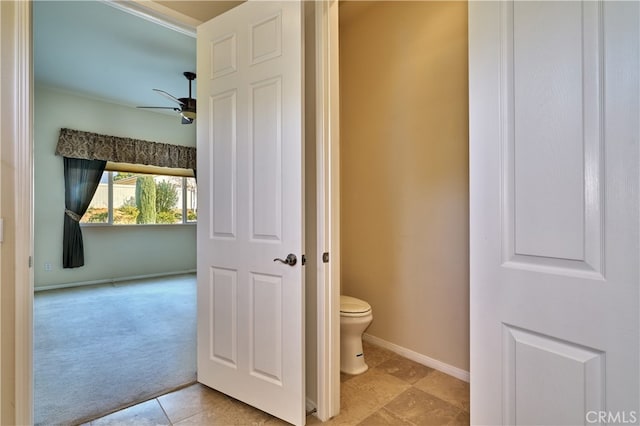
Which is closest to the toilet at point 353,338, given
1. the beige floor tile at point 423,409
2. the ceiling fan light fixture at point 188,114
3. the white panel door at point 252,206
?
the beige floor tile at point 423,409

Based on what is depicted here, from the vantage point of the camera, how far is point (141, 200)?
18.2ft

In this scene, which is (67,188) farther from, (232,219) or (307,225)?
(307,225)

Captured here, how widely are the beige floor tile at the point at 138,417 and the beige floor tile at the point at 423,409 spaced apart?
1.31m

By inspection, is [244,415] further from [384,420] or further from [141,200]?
[141,200]

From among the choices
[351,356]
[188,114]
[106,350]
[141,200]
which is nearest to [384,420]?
[351,356]

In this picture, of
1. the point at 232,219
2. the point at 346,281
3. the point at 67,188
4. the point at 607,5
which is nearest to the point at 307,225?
the point at 232,219

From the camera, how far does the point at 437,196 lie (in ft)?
7.52

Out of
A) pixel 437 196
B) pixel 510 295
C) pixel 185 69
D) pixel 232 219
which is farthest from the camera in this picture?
pixel 185 69

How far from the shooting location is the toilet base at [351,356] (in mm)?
2242

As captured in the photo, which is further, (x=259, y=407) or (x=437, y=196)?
(x=437, y=196)

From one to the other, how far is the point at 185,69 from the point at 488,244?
413cm

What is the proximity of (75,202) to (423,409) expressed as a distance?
17.7 ft

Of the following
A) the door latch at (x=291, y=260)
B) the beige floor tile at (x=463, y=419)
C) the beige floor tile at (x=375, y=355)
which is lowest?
the beige floor tile at (x=375, y=355)

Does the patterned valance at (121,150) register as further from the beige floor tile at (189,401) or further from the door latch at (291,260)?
the door latch at (291,260)
